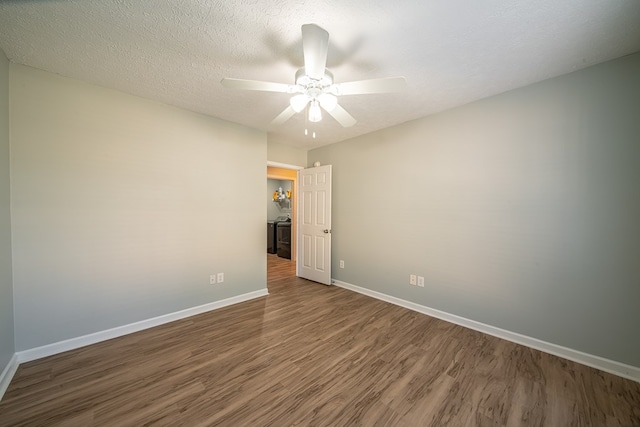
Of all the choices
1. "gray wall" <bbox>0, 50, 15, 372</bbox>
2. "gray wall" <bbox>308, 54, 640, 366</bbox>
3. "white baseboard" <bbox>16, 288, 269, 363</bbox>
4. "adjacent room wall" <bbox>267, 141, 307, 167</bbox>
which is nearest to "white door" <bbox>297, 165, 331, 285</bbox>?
"adjacent room wall" <bbox>267, 141, 307, 167</bbox>

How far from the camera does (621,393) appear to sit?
5.33 ft

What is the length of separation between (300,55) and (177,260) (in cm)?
251

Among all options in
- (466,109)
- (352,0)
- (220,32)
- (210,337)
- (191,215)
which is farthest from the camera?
(191,215)

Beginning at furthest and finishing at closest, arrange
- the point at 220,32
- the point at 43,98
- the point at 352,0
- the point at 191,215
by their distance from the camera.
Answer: the point at 191,215
the point at 43,98
the point at 220,32
the point at 352,0

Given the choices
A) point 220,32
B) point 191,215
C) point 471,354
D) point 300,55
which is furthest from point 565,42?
point 191,215

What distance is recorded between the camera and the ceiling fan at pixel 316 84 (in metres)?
1.38

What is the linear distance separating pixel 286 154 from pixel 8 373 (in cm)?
372

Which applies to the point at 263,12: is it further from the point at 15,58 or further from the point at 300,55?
the point at 15,58

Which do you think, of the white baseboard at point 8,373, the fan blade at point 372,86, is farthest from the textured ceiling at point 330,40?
the white baseboard at point 8,373

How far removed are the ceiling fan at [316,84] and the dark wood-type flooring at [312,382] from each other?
2.08m

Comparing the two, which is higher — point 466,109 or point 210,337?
point 466,109

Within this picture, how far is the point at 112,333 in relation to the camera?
229 centimetres

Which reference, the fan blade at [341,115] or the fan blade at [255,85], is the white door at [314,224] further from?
the fan blade at [255,85]

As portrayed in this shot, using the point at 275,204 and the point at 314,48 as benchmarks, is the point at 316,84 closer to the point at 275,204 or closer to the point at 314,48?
the point at 314,48
